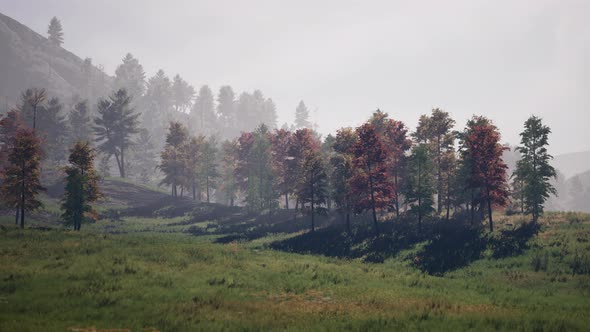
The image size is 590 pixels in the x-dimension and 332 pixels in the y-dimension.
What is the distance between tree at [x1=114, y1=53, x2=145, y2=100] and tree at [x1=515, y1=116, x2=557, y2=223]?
151m

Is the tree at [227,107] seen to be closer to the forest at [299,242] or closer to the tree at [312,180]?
the forest at [299,242]

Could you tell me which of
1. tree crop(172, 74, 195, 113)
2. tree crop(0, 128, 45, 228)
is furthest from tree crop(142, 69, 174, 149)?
tree crop(0, 128, 45, 228)

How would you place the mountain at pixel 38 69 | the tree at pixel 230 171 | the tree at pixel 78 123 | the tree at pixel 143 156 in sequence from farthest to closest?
the mountain at pixel 38 69, the tree at pixel 143 156, the tree at pixel 78 123, the tree at pixel 230 171

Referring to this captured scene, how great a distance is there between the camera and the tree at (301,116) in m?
170

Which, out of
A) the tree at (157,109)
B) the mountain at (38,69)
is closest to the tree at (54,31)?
the mountain at (38,69)

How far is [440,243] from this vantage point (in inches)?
1313

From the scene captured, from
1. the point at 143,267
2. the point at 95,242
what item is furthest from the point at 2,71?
the point at 143,267

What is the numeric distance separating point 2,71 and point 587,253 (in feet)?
609

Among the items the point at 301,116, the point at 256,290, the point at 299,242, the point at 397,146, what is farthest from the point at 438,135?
the point at 301,116

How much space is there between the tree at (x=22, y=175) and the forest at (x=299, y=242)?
16 centimetres

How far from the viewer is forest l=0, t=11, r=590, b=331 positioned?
13.5 metres

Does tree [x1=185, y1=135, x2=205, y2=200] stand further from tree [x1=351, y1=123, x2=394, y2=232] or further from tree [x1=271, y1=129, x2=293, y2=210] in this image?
tree [x1=351, y1=123, x2=394, y2=232]

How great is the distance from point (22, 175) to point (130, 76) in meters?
150

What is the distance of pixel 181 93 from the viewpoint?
169 m
